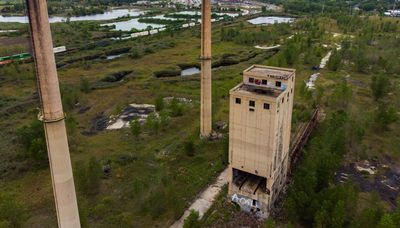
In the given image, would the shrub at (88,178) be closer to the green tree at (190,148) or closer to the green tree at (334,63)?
the green tree at (190,148)

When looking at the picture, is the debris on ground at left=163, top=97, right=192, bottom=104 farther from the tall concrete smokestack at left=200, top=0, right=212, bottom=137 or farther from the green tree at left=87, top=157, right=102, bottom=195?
the green tree at left=87, top=157, right=102, bottom=195

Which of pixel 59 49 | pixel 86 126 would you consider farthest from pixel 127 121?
pixel 59 49

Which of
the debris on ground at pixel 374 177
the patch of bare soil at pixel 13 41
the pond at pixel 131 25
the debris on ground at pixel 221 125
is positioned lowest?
the debris on ground at pixel 374 177

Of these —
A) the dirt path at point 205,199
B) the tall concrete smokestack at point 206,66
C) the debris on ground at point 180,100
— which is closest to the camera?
the dirt path at point 205,199

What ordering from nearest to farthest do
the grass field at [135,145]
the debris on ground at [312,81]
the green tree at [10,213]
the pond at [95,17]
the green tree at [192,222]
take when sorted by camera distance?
the green tree at [10,213]
the green tree at [192,222]
the grass field at [135,145]
the debris on ground at [312,81]
the pond at [95,17]

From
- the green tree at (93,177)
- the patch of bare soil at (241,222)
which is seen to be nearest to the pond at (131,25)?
the green tree at (93,177)

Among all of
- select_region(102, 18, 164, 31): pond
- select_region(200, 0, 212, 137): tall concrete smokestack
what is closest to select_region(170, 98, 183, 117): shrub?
select_region(200, 0, 212, 137): tall concrete smokestack

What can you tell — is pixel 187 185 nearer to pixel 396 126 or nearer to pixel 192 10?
pixel 396 126
